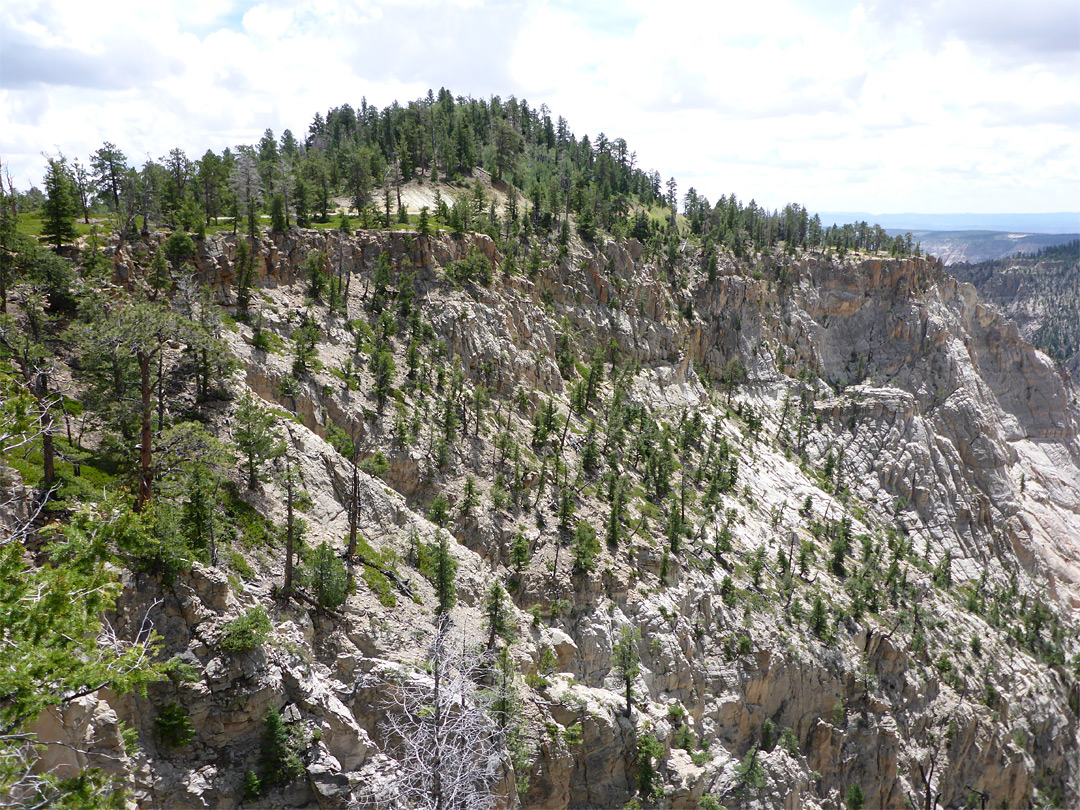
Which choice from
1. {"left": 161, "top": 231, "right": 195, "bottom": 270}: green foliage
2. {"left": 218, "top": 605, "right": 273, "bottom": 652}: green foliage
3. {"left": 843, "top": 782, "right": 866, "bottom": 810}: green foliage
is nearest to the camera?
{"left": 218, "top": 605, "right": 273, "bottom": 652}: green foliage

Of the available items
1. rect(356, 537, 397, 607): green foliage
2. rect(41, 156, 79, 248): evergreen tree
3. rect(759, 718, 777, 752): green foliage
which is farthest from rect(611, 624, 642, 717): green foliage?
rect(41, 156, 79, 248): evergreen tree

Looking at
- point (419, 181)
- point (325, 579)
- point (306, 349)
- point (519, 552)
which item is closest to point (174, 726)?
point (325, 579)

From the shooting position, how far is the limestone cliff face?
33.6 metres

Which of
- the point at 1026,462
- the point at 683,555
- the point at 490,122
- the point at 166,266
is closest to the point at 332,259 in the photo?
the point at 166,266

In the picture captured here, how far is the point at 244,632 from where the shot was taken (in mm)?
28828

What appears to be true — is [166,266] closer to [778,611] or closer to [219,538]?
[219,538]

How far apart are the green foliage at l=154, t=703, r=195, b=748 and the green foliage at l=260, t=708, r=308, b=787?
3129 mm

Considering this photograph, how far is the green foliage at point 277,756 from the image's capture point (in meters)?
27.9

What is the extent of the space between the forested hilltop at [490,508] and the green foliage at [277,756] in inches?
6.7

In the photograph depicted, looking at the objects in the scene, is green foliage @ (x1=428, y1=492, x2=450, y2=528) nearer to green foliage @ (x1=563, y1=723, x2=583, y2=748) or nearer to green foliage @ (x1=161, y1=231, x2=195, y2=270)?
green foliage @ (x1=563, y1=723, x2=583, y2=748)

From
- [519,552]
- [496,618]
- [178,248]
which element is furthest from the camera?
[519,552]

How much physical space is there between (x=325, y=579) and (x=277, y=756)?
1035 cm

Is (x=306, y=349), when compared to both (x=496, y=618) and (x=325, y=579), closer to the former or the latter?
(x=325, y=579)

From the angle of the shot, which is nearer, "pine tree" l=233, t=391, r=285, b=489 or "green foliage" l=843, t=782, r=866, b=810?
"pine tree" l=233, t=391, r=285, b=489
